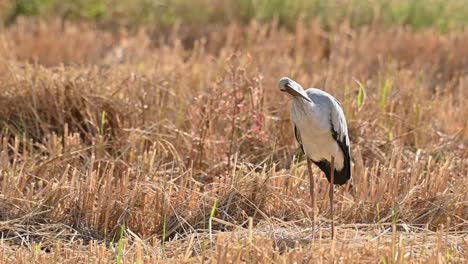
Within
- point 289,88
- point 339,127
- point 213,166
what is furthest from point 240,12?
point 289,88

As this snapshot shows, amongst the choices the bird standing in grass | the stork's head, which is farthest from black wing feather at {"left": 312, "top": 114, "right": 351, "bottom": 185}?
the stork's head

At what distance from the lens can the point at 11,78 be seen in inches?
279

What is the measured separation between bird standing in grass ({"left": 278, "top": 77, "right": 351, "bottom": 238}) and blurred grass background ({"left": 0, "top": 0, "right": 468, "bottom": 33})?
6.71 m

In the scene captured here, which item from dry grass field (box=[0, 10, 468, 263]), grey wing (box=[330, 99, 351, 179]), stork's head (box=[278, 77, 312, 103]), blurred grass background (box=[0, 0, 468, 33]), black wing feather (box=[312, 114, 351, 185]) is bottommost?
blurred grass background (box=[0, 0, 468, 33])

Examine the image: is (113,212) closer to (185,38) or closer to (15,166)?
(15,166)

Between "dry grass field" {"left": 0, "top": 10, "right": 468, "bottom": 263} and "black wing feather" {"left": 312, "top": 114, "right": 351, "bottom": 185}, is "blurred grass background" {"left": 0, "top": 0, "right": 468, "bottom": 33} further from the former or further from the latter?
"black wing feather" {"left": 312, "top": 114, "right": 351, "bottom": 185}

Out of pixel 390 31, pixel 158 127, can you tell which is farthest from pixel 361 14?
pixel 158 127

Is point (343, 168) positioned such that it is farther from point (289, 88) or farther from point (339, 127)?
point (289, 88)

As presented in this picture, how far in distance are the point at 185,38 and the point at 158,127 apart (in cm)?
480

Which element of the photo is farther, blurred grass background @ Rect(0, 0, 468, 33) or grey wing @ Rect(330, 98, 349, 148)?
blurred grass background @ Rect(0, 0, 468, 33)

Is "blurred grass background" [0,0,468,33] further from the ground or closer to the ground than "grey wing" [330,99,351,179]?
closer to the ground

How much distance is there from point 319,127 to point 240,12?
7351mm

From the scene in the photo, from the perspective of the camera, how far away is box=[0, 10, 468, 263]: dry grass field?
4734mm

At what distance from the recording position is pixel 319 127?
4883 millimetres
